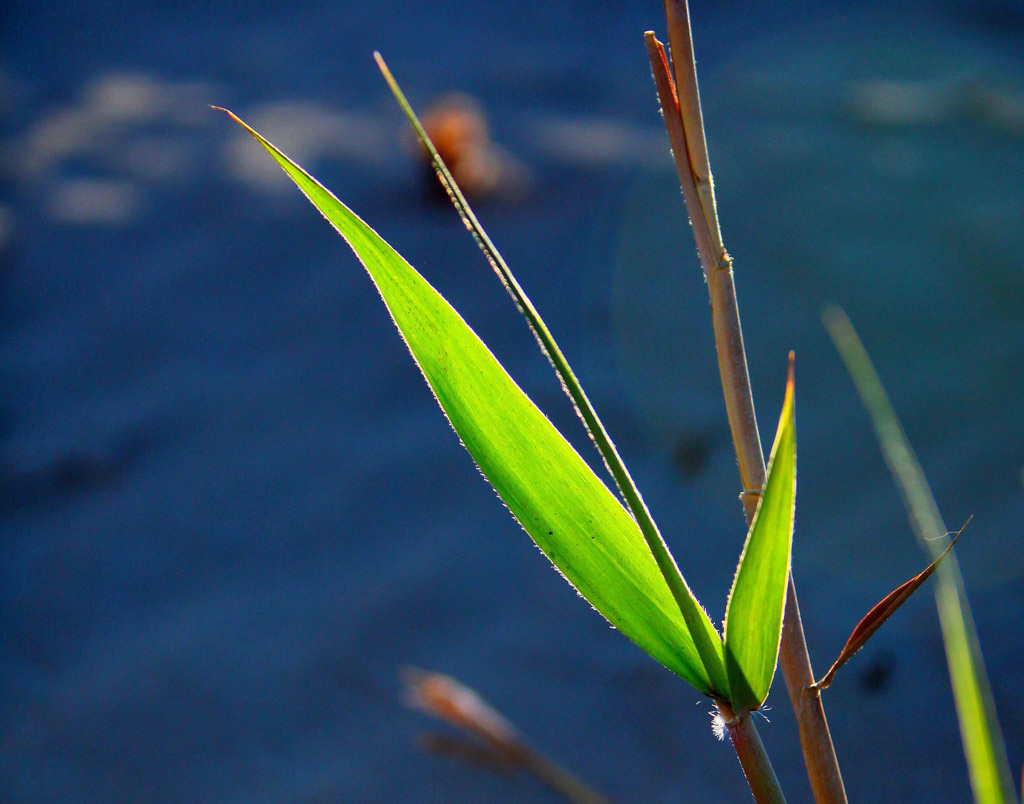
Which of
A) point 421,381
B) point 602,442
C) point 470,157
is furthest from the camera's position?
point 470,157

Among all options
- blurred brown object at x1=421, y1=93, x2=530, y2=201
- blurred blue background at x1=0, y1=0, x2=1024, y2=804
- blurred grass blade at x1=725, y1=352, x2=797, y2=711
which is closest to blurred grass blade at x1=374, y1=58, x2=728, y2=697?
blurred grass blade at x1=725, y1=352, x2=797, y2=711

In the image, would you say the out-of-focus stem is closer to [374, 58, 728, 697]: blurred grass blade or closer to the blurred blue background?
[374, 58, 728, 697]: blurred grass blade

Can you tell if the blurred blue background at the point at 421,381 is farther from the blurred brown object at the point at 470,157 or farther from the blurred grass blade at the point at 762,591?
the blurred grass blade at the point at 762,591

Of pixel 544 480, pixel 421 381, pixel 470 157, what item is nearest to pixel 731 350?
pixel 544 480

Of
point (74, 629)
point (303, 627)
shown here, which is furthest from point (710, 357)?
point (74, 629)

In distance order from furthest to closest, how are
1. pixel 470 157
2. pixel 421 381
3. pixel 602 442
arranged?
pixel 470 157 → pixel 421 381 → pixel 602 442

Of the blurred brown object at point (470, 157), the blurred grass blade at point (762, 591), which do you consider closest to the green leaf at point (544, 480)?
the blurred grass blade at point (762, 591)

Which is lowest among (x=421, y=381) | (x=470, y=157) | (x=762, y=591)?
(x=762, y=591)

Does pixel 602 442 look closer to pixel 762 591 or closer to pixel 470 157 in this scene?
pixel 762 591
